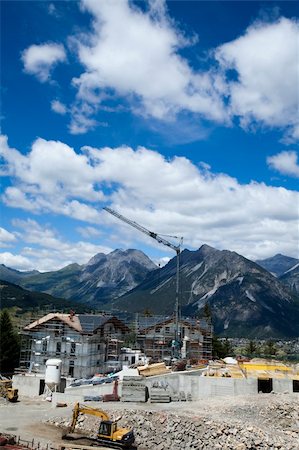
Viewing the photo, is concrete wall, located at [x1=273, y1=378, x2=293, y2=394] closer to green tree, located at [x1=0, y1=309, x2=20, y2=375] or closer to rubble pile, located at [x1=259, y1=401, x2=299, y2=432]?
rubble pile, located at [x1=259, y1=401, x2=299, y2=432]

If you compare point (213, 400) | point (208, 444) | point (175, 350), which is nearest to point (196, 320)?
point (175, 350)

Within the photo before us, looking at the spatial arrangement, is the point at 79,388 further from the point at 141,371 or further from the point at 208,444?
the point at 208,444

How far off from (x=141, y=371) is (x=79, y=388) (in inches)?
286

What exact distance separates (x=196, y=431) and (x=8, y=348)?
41379 mm

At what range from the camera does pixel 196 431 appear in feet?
125

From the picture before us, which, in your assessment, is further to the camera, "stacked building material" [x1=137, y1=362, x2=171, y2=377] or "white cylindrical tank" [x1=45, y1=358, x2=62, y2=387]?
"white cylindrical tank" [x1=45, y1=358, x2=62, y2=387]

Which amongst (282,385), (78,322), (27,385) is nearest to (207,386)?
(282,385)

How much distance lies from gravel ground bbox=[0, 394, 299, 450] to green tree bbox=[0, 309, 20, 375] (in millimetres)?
23756

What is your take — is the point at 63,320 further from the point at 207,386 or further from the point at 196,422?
the point at 196,422

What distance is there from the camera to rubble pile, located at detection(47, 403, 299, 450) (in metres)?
36.8

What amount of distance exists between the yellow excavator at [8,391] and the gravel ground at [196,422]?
3570mm

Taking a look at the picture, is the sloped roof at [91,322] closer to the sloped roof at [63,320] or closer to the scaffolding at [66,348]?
the scaffolding at [66,348]

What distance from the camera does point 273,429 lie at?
39.8 m

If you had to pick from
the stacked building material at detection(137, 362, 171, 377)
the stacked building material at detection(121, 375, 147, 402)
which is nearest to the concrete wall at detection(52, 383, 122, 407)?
the stacked building material at detection(121, 375, 147, 402)
